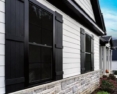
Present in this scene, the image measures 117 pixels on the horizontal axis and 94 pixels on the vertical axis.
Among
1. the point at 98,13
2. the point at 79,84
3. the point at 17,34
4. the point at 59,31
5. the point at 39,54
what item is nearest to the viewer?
the point at 17,34

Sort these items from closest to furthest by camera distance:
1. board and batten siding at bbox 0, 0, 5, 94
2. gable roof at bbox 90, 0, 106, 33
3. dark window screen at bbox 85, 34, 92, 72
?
1. board and batten siding at bbox 0, 0, 5, 94
2. dark window screen at bbox 85, 34, 92, 72
3. gable roof at bbox 90, 0, 106, 33

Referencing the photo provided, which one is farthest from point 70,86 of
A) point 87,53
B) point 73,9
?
point 87,53

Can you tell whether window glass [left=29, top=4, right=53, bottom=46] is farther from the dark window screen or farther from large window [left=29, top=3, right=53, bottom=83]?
the dark window screen

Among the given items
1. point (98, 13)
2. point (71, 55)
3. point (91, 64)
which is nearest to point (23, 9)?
point (71, 55)

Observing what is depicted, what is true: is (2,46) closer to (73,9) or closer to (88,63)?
(73,9)

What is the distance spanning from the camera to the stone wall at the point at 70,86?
4748 mm

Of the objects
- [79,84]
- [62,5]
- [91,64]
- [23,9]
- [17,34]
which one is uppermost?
[62,5]

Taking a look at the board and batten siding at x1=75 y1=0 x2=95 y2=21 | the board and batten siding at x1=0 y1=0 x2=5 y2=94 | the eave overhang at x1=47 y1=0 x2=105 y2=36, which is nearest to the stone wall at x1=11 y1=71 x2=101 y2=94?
the board and batten siding at x1=0 y1=0 x2=5 y2=94

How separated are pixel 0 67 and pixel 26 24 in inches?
45.4

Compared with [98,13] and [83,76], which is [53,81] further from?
[98,13]

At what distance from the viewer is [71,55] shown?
23.9 feet

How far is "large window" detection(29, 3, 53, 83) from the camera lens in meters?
4.60

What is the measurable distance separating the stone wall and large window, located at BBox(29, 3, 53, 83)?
→ 225 millimetres

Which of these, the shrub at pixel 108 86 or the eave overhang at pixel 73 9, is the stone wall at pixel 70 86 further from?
the eave overhang at pixel 73 9
